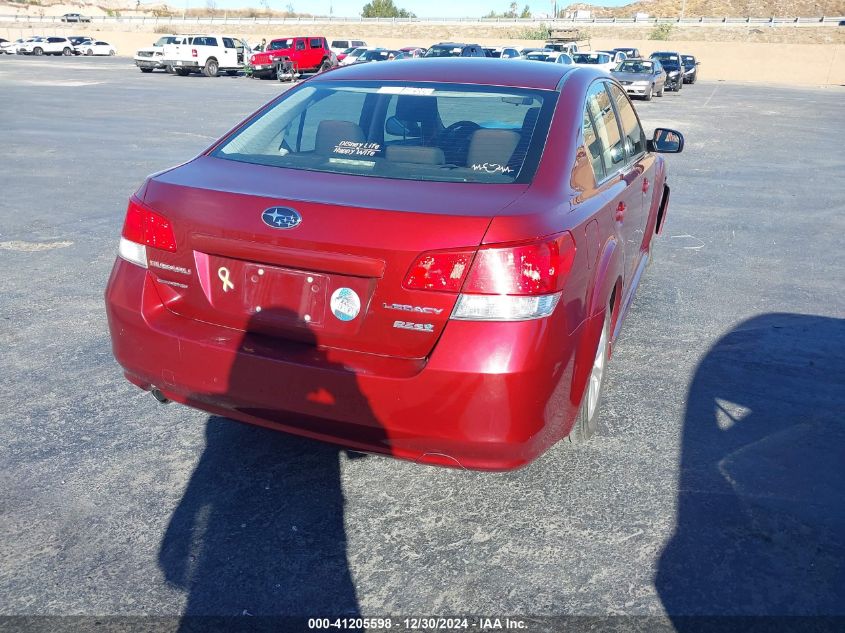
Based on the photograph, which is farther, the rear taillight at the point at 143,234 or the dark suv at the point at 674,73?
the dark suv at the point at 674,73

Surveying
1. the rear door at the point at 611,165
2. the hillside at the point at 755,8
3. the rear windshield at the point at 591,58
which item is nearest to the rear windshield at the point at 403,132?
the rear door at the point at 611,165

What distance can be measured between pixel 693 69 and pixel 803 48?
1301 centimetres

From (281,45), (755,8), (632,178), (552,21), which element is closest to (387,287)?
(632,178)

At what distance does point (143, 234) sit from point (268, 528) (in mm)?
1269

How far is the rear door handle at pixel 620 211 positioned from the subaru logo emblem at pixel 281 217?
1.69 meters

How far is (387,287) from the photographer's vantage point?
A: 2826 mm

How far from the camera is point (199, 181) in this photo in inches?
128

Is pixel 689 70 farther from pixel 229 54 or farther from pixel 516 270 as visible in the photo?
pixel 516 270

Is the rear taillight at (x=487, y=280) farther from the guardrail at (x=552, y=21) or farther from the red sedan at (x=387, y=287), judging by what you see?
the guardrail at (x=552, y=21)

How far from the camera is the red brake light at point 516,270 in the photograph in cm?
277

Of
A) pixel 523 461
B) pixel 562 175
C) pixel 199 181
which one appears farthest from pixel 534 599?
pixel 199 181

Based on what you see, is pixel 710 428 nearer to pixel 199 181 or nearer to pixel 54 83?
pixel 199 181

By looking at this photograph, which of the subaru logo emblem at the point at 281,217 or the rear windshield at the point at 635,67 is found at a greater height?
the subaru logo emblem at the point at 281,217

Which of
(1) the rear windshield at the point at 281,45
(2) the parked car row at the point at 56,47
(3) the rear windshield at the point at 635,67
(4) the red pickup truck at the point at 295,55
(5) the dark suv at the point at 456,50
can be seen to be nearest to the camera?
(3) the rear windshield at the point at 635,67
